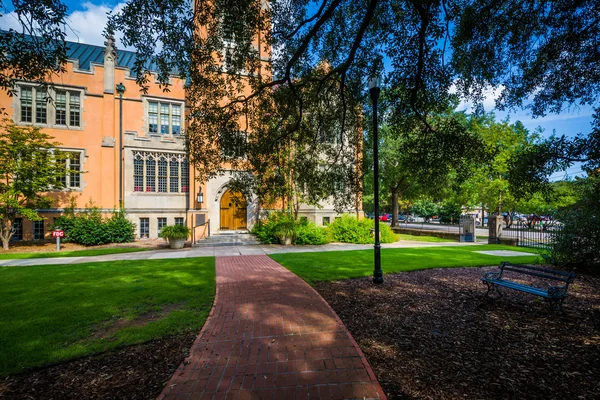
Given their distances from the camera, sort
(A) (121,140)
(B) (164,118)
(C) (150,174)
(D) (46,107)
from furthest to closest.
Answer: (B) (164,118) < (C) (150,174) < (A) (121,140) < (D) (46,107)

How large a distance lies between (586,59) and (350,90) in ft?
17.1

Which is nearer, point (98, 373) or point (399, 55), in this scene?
point (98, 373)

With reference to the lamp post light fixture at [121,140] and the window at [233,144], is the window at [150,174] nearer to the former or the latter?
the lamp post light fixture at [121,140]

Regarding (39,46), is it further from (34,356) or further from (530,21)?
(530,21)

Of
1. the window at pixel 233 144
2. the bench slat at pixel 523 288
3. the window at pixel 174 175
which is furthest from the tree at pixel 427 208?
the window at pixel 233 144

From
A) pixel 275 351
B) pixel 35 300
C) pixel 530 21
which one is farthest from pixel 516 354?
pixel 35 300

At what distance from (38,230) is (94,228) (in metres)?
4.41

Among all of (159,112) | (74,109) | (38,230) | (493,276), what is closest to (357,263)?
(493,276)

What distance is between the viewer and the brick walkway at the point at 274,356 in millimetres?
2816

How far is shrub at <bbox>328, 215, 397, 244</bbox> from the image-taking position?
17109mm

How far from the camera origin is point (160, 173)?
19703 mm

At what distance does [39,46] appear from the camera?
4.20 meters

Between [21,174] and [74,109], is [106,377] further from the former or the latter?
[74,109]

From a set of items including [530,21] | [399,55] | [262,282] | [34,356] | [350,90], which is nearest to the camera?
[34,356]
